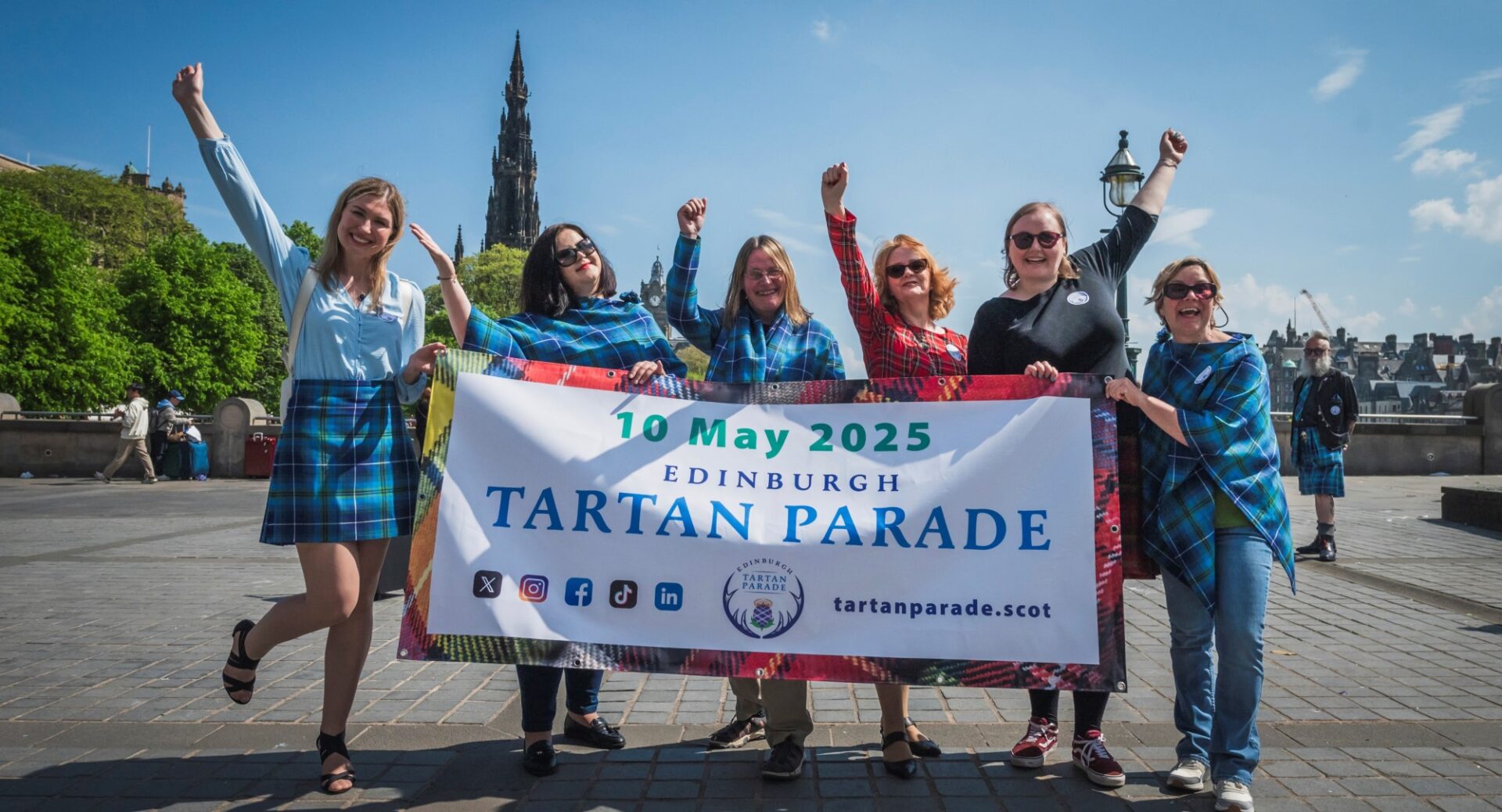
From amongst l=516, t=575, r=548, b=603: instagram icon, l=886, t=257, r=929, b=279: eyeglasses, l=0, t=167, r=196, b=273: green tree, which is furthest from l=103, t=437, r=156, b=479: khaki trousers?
l=0, t=167, r=196, b=273: green tree

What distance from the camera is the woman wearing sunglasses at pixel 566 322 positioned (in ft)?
12.5

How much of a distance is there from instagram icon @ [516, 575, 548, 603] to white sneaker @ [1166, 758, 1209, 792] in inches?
86.8

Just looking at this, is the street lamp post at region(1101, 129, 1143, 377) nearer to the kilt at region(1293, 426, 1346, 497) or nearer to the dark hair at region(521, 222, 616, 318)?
the kilt at region(1293, 426, 1346, 497)

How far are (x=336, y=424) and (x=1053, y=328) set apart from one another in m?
2.52

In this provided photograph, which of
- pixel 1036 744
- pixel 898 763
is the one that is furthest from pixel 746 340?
pixel 1036 744

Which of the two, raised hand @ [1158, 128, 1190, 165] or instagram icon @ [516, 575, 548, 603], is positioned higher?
raised hand @ [1158, 128, 1190, 165]

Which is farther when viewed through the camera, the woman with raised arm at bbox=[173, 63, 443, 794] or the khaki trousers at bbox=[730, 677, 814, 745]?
the khaki trousers at bbox=[730, 677, 814, 745]

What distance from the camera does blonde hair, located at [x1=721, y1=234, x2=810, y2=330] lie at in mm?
3885

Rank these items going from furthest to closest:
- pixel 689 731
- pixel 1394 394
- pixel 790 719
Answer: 1. pixel 1394 394
2. pixel 689 731
3. pixel 790 719

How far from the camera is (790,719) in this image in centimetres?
359

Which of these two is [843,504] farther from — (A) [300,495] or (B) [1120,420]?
(A) [300,495]

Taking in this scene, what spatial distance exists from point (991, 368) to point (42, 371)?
47.2m

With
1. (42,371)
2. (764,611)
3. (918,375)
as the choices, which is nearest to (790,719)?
(764,611)

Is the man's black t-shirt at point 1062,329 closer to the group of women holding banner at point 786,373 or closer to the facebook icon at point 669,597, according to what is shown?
the group of women holding banner at point 786,373
